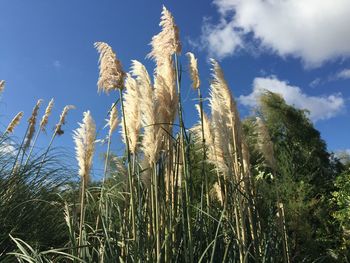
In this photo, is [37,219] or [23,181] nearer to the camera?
[37,219]

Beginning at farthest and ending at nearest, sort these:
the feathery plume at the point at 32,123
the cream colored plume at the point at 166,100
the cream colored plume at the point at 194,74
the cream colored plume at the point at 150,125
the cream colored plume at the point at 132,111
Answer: the feathery plume at the point at 32,123
the cream colored plume at the point at 194,74
the cream colored plume at the point at 132,111
the cream colored plume at the point at 166,100
the cream colored plume at the point at 150,125

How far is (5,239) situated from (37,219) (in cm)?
37

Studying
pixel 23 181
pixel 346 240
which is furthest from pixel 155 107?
pixel 346 240

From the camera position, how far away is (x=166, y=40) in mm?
3100

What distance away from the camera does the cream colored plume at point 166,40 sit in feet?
10.1

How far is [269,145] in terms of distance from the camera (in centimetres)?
397

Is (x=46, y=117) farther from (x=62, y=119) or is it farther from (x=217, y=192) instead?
(x=217, y=192)

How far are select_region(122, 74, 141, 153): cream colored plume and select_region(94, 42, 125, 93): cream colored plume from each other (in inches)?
9.8

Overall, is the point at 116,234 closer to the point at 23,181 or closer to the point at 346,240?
the point at 23,181

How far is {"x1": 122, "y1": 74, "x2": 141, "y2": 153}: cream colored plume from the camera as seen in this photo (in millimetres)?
2951

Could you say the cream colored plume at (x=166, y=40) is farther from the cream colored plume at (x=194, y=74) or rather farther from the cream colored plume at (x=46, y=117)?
the cream colored plume at (x=46, y=117)

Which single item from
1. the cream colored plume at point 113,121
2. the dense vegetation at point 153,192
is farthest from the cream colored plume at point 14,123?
the cream colored plume at point 113,121

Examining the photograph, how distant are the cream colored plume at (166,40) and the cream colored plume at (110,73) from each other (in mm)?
409

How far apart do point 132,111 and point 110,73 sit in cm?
33
